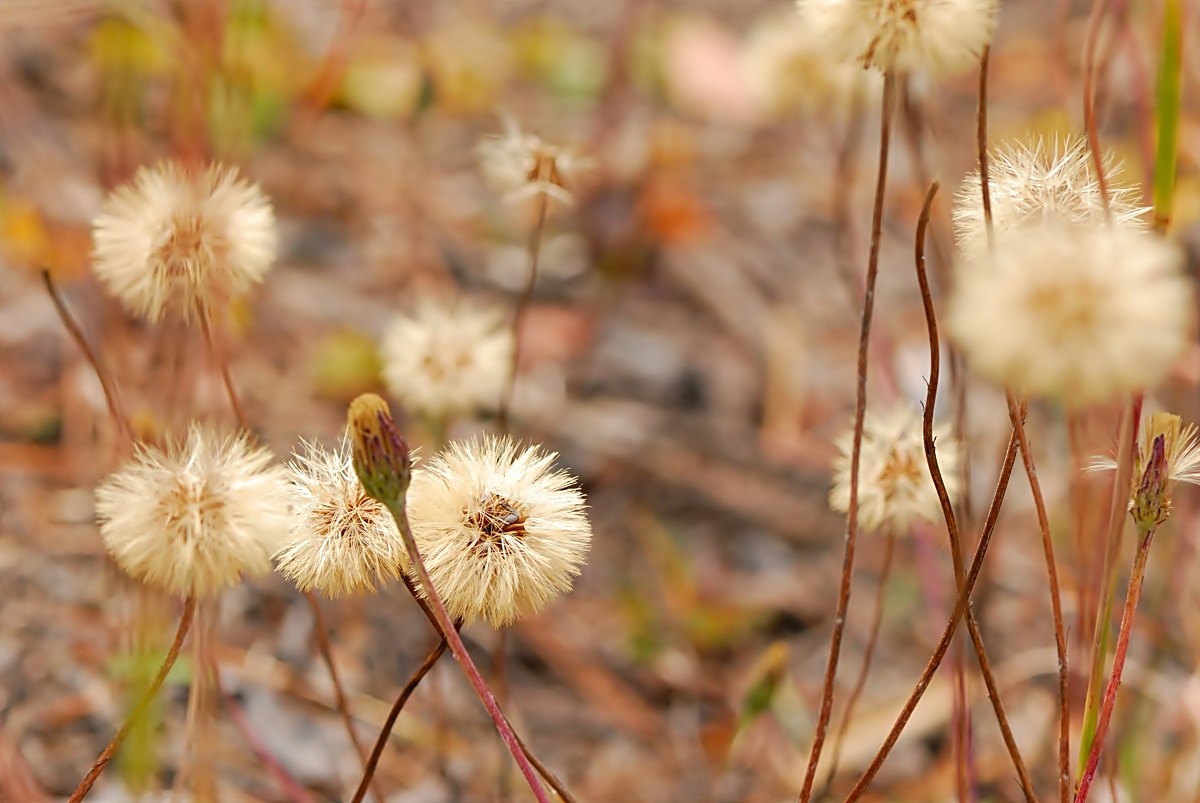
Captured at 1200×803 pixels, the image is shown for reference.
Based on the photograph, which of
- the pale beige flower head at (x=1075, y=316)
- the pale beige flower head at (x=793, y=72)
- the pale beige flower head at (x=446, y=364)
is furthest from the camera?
the pale beige flower head at (x=793, y=72)

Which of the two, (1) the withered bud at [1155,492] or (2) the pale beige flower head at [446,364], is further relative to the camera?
(2) the pale beige flower head at [446,364]

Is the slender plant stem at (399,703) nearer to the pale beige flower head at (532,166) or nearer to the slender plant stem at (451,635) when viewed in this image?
the slender plant stem at (451,635)

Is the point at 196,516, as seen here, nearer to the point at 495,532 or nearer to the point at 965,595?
the point at 495,532

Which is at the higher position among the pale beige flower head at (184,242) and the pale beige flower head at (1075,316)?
the pale beige flower head at (184,242)

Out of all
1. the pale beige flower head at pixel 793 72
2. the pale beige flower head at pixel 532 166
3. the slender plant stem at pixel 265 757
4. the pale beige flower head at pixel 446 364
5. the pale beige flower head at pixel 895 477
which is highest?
the pale beige flower head at pixel 793 72

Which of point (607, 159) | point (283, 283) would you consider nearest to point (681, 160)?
point (607, 159)

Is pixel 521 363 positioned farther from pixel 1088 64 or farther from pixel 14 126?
pixel 1088 64

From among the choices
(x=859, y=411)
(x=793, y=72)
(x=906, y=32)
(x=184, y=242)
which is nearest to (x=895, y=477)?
(x=859, y=411)

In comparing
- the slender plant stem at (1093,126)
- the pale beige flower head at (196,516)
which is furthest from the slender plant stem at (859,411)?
the pale beige flower head at (196,516)
